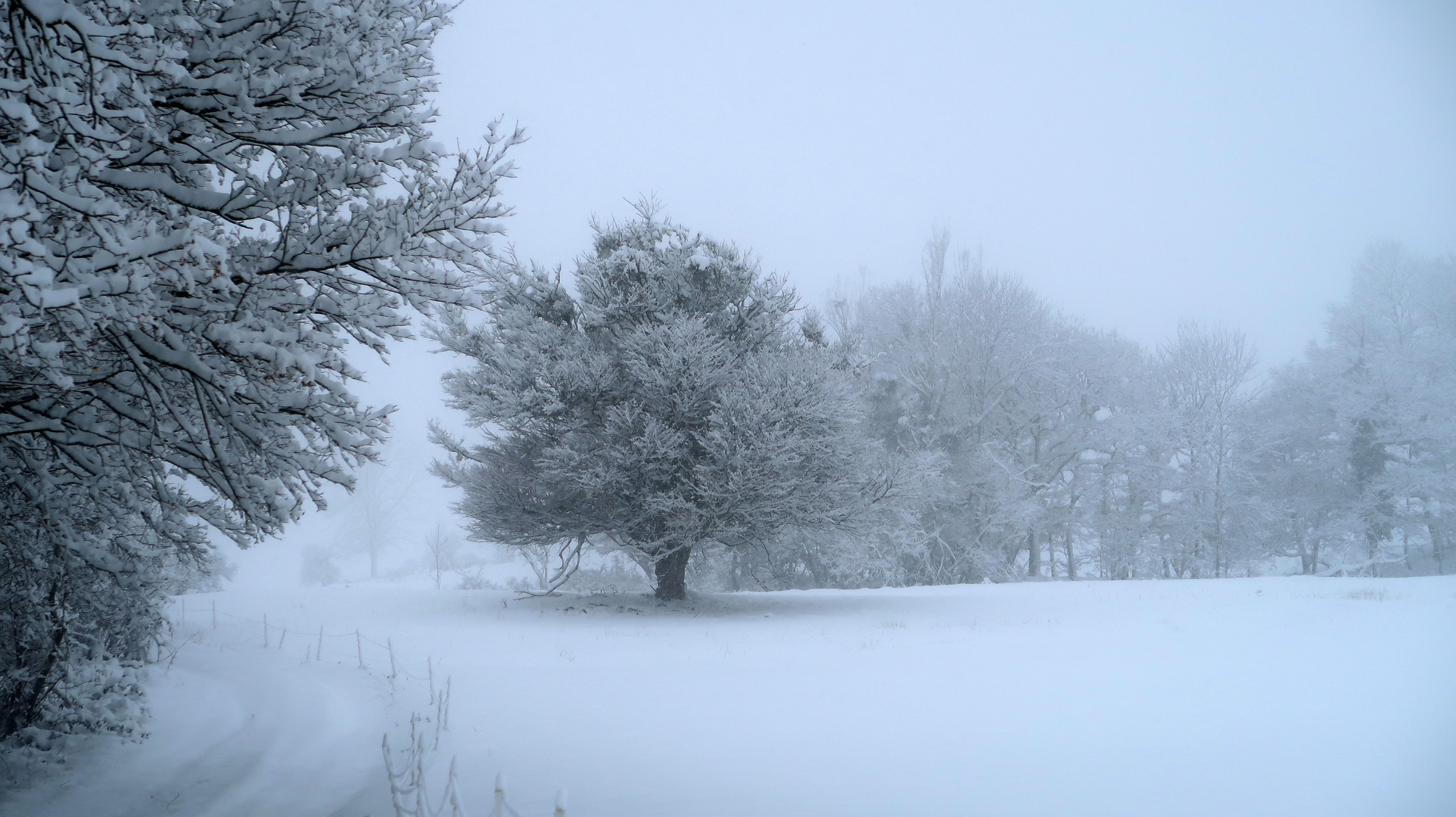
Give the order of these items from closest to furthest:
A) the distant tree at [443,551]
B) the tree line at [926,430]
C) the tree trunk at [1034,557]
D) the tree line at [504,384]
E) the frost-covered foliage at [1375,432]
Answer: the tree line at [504,384] → the tree line at [926,430] → the frost-covered foliage at [1375,432] → the tree trunk at [1034,557] → the distant tree at [443,551]

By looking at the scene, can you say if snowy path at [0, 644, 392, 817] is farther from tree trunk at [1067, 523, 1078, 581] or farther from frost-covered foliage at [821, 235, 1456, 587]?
tree trunk at [1067, 523, 1078, 581]

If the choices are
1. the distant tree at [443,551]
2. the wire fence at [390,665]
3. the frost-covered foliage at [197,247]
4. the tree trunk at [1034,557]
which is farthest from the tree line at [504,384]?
the distant tree at [443,551]

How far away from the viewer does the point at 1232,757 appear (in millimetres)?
5184

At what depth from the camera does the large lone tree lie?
13000 mm

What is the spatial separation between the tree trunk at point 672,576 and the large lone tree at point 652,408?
0.11 feet

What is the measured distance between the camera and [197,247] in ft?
9.91

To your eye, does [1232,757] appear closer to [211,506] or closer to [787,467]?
[211,506]

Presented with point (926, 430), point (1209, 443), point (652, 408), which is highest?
point (926, 430)

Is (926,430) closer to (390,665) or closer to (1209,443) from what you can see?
(1209,443)

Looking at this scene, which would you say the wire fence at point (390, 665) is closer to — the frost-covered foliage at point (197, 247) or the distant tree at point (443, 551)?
the frost-covered foliage at point (197, 247)

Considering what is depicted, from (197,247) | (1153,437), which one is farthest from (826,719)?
(1153,437)

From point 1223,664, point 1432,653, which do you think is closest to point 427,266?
point 1223,664

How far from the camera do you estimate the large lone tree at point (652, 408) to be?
13000mm

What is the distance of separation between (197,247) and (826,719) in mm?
5716
